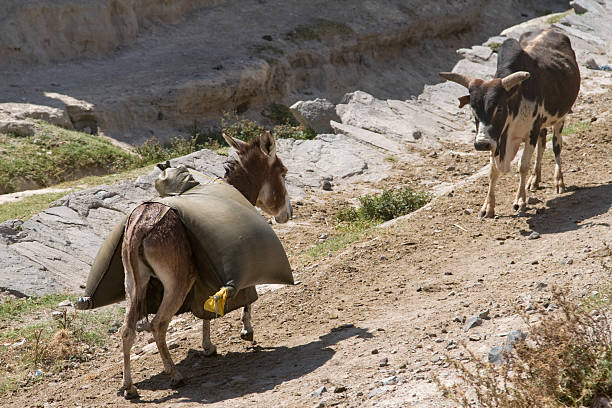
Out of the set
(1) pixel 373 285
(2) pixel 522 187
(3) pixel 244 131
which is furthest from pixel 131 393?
(3) pixel 244 131

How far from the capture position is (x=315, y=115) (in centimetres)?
1678

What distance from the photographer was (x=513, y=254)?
8367mm

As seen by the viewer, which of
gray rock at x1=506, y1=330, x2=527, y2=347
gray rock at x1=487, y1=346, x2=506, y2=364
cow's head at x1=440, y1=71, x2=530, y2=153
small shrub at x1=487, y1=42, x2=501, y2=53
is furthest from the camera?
small shrub at x1=487, y1=42, x2=501, y2=53

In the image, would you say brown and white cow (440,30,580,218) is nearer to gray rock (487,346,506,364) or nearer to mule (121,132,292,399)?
gray rock (487,346,506,364)

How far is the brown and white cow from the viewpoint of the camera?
953cm

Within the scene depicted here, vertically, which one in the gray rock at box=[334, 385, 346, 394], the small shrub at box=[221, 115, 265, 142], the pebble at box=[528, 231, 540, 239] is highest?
the gray rock at box=[334, 385, 346, 394]

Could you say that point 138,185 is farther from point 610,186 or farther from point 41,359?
point 610,186

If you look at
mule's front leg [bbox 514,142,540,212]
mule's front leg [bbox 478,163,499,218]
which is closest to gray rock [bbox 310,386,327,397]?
mule's front leg [bbox 478,163,499,218]

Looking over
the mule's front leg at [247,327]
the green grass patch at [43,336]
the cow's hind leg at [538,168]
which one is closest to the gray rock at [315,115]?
the cow's hind leg at [538,168]

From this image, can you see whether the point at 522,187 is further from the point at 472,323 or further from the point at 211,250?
the point at 211,250

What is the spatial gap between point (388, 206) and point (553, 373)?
7.15m

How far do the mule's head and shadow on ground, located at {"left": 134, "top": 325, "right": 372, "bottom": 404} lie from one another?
5.59ft

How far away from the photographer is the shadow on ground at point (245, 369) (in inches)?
241

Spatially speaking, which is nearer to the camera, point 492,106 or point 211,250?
point 211,250
